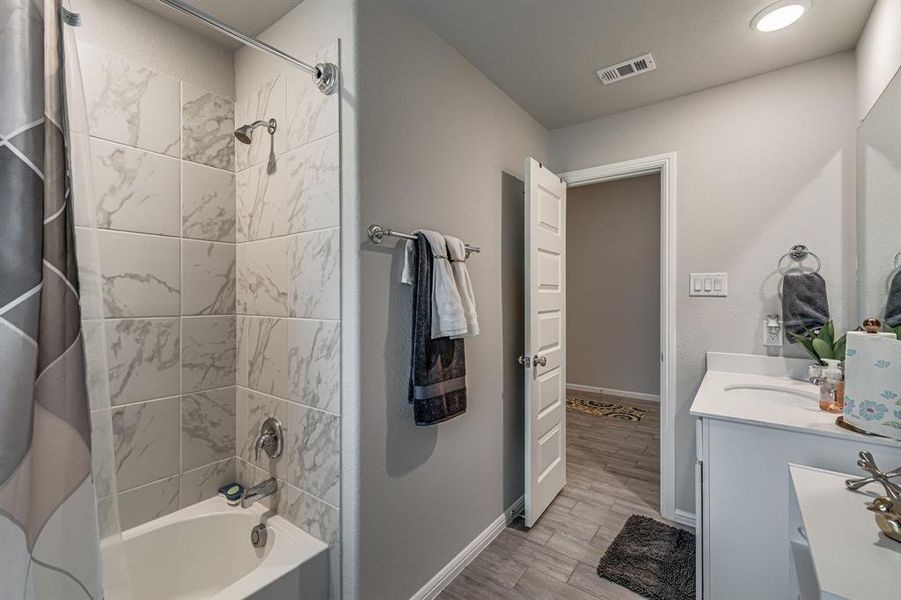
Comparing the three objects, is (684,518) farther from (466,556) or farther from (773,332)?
(466,556)

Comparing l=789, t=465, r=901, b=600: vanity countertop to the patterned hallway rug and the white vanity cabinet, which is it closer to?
the white vanity cabinet

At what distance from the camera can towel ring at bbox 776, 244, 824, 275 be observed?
75.9 inches

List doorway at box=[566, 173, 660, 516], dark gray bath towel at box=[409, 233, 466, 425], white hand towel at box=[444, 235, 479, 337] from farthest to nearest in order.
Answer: doorway at box=[566, 173, 660, 516], white hand towel at box=[444, 235, 479, 337], dark gray bath towel at box=[409, 233, 466, 425]

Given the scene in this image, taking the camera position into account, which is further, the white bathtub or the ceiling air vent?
the ceiling air vent

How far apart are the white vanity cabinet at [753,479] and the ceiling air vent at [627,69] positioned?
1.60 meters

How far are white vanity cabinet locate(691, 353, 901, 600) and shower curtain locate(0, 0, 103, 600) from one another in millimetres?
1809

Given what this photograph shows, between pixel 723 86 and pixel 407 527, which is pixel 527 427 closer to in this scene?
pixel 407 527


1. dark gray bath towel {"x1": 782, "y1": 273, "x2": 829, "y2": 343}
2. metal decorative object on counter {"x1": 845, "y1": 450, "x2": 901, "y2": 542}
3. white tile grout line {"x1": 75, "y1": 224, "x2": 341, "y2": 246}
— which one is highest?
white tile grout line {"x1": 75, "y1": 224, "x2": 341, "y2": 246}

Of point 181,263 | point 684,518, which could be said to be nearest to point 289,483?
point 181,263

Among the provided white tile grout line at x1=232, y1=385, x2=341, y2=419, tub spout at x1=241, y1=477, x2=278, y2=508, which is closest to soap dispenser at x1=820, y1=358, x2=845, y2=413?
white tile grout line at x1=232, y1=385, x2=341, y2=419

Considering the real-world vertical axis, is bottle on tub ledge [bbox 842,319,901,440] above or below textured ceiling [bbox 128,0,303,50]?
below

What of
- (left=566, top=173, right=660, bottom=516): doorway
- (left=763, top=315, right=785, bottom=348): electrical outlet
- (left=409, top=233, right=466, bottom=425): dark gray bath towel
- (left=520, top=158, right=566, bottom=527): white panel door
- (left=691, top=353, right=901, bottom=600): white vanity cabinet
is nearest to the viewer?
(left=691, top=353, right=901, bottom=600): white vanity cabinet

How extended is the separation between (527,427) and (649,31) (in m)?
1.96

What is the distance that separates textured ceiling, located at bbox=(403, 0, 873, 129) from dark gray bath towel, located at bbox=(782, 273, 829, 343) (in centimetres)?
106
